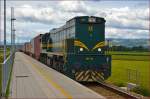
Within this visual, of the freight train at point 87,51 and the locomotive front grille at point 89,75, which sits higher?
the freight train at point 87,51

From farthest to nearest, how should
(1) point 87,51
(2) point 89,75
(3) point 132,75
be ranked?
(3) point 132,75 < (1) point 87,51 < (2) point 89,75

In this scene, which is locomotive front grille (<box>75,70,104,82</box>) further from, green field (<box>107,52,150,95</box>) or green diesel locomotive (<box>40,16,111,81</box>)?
green field (<box>107,52,150,95</box>)

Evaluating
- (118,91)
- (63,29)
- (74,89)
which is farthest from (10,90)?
(63,29)

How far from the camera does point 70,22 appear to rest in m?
24.2

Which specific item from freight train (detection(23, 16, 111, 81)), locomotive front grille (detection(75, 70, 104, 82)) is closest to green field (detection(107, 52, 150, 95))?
locomotive front grille (detection(75, 70, 104, 82))

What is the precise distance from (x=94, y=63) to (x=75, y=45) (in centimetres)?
168

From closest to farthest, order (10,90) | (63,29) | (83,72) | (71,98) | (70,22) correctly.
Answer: (71,98) → (10,90) → (83,72) → (70,22) → (63,29)

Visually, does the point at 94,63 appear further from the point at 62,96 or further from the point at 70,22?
the point at 62,96

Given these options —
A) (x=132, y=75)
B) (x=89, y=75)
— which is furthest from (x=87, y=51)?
(x=132, y=75)

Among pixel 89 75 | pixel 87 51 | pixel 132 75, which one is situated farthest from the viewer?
pixel 132 75

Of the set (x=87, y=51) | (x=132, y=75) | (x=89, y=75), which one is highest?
(x=87, y=51)

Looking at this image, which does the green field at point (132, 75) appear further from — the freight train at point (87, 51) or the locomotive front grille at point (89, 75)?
the freight train at point (87, 51)

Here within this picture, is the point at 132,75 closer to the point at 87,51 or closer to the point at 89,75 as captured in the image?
the point at 87,51

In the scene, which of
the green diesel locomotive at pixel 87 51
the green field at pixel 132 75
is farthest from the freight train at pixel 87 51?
the green field at pixel 132 75
